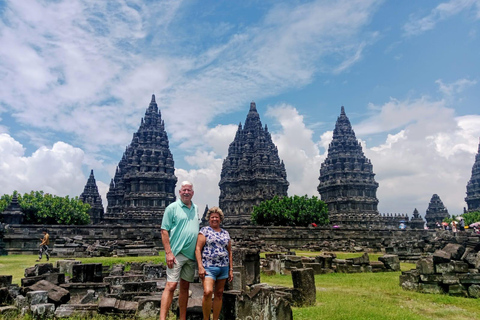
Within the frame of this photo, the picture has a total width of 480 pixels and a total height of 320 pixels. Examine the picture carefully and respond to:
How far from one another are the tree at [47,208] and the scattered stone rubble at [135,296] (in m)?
37.9

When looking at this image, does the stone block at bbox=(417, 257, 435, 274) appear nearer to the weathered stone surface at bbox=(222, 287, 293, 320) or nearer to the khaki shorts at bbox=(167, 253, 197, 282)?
the weathered stone surface at bbox=(222, 287, 293, 320)

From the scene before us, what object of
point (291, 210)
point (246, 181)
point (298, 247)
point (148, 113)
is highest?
point (148, 113)

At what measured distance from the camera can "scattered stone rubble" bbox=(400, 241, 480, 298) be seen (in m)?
8.95

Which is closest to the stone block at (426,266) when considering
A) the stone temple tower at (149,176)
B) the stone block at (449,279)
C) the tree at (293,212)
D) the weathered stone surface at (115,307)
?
the stone block at (449,279)

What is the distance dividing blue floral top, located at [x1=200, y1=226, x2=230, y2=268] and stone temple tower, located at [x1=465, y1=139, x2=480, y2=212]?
8435cm

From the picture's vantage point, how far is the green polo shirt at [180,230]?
5.39 m

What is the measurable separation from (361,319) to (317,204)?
46.2m

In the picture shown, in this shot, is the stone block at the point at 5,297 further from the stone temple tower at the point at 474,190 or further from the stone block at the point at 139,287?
the stone temple tower at the point at 474,190

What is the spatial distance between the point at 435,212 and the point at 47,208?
74.1 meters

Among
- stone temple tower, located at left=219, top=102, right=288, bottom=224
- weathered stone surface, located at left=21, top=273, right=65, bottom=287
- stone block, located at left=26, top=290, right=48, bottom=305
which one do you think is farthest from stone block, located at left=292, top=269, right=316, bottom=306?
stone temple tower, located at left=219, top=102, right=288, bottom=224

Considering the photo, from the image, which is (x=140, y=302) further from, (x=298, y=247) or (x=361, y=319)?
(x=298, y=247)

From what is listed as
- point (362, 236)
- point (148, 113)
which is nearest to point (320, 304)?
point (362, 236)

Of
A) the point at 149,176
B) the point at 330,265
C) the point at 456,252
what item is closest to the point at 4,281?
the point at 456,252

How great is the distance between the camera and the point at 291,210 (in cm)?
4988
